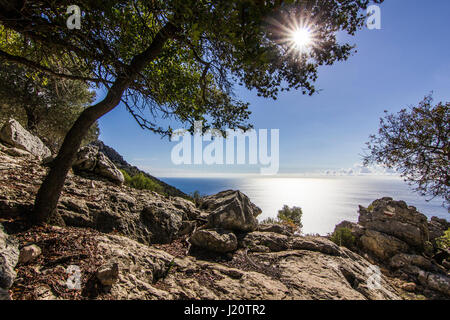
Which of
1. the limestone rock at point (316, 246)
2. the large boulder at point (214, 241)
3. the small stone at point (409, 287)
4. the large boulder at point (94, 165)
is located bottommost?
the small stone at point (409, 287)

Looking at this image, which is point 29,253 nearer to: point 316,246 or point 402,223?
point 316,246

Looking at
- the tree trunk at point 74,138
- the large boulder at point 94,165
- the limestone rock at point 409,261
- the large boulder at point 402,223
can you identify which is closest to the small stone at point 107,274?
the tree trunk at point 74,138

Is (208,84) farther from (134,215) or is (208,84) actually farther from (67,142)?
(134,215)

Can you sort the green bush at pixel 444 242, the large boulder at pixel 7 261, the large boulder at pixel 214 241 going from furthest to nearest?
1. the green bush at pixel 444 242
2. the large boulder at pixel 214 241
3. the large boulder at pixel 7 261

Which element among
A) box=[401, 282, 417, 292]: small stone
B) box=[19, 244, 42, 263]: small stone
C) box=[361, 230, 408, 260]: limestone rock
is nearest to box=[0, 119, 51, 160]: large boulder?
box=[19, 244, 42, 263]: small stone

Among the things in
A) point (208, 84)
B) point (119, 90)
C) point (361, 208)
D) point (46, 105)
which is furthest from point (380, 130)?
point (46, 105)

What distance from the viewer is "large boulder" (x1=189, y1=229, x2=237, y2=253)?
16.6 feet

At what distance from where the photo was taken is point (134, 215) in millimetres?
5527

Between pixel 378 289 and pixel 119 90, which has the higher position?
pixel 119 90

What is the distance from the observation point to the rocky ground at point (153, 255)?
8.79 feet

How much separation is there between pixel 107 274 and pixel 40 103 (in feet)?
67.8

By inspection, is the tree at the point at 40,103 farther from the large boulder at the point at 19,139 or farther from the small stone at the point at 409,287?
the small stone at the point at 409,287

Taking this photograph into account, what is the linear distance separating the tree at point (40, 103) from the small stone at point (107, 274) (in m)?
14.9

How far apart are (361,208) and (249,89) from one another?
56.4ft
